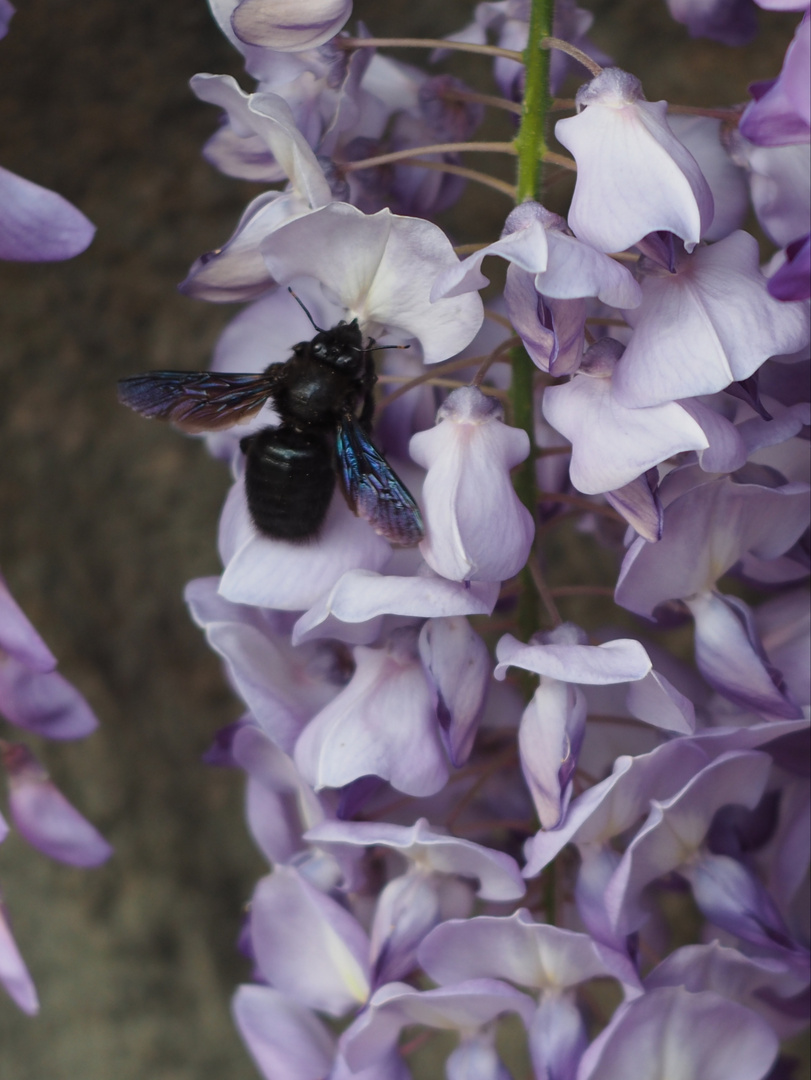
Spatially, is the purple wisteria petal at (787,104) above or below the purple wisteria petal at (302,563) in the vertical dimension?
above

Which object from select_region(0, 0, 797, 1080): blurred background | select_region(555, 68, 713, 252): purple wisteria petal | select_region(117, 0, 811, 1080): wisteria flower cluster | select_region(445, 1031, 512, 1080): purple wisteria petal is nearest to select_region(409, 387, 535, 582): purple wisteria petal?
select_region(117, 0, 811, 1080): wisteria flower cluster

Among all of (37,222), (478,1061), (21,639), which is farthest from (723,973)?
(37,222)

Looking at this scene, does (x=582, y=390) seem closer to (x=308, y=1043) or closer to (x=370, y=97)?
(x=370, y=97)

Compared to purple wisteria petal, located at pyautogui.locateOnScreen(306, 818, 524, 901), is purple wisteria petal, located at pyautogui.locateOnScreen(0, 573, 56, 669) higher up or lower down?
higher up

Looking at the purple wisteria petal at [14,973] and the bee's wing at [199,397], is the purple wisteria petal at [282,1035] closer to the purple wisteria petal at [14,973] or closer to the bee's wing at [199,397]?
the purple wisteria petal at [14,973]

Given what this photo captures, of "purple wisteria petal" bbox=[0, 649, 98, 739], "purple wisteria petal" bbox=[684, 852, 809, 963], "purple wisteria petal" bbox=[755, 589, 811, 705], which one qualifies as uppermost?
"purple wisteria petal" bbox=[755, 589, 811, 705]

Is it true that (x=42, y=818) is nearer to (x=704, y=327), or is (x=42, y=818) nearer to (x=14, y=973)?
(x=14, y=973)

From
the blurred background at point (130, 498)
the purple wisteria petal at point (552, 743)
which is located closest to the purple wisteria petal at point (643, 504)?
the purple wisteria petal at point (552, 743)

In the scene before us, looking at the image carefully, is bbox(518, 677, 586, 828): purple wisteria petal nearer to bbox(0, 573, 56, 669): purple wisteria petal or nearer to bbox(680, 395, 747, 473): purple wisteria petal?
bbox(680, 395, 747, 473): purple wisteria petal
